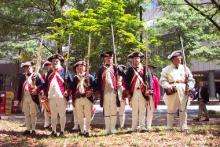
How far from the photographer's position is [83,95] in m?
9.99

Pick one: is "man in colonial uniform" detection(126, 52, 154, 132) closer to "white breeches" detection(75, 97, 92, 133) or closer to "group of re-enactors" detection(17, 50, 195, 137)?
"group of re-enactors" detection(17, 50, 195, 137)

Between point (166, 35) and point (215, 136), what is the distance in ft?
92.0

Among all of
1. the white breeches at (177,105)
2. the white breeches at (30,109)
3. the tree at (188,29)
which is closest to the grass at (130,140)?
the white breeches at (177,105)

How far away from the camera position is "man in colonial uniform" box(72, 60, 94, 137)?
1002cm

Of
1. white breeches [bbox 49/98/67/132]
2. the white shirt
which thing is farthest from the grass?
the white shirt

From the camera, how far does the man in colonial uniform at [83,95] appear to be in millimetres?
10023

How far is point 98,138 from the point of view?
927cm

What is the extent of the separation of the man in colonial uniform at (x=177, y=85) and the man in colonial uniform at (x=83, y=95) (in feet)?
6.08

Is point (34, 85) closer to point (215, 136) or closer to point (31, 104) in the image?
point (31, 104)

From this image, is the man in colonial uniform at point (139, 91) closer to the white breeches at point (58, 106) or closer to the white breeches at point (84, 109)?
the white breeches at point (84, 109)

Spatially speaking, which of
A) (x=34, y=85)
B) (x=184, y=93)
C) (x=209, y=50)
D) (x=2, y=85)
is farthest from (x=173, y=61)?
(x=2, y=85)

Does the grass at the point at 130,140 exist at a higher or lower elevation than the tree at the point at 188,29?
lower

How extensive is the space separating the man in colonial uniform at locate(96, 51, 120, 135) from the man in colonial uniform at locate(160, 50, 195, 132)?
1228 millimetres

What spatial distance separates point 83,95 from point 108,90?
0.65 m
